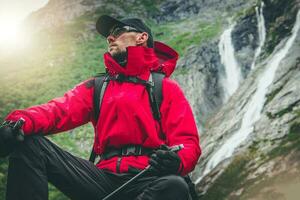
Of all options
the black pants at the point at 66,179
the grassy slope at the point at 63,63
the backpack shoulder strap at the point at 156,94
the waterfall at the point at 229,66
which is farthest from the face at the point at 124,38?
the waterfall at the point at 229,66

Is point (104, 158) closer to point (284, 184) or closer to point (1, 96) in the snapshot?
point (284, 184)

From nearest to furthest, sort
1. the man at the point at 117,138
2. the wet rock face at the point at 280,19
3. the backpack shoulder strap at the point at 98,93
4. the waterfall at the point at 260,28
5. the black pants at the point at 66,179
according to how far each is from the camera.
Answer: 1. the black pants at the point at 66,179
2. the man at the point at 117,138
3. the backpack shoulder strap at the point at 98,93
4. the wet rock face at the point at 280,19
5. the waterfall at the point at 260,28

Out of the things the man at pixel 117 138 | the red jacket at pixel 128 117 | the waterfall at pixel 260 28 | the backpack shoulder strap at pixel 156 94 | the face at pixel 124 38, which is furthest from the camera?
the waterfall at pixel 260 28

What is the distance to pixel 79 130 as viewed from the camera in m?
33.1

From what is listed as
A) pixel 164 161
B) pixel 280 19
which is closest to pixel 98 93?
pixel 164 161

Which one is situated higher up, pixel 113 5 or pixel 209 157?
pixel 113 5

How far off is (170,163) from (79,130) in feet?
95.4

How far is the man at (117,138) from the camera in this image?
14.3 feet

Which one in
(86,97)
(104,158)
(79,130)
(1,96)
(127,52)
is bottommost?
(79,130)

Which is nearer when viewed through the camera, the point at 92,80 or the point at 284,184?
the point at 92,80

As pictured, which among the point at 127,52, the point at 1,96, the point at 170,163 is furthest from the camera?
the point at 1,96

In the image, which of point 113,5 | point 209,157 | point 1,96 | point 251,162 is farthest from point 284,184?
point 113,5

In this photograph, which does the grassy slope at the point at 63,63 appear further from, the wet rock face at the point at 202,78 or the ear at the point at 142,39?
the ear at the point at 142,39

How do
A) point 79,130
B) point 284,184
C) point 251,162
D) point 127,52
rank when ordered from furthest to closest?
point 79,130 < point 251,162 < point 284,184 < point 127,52
